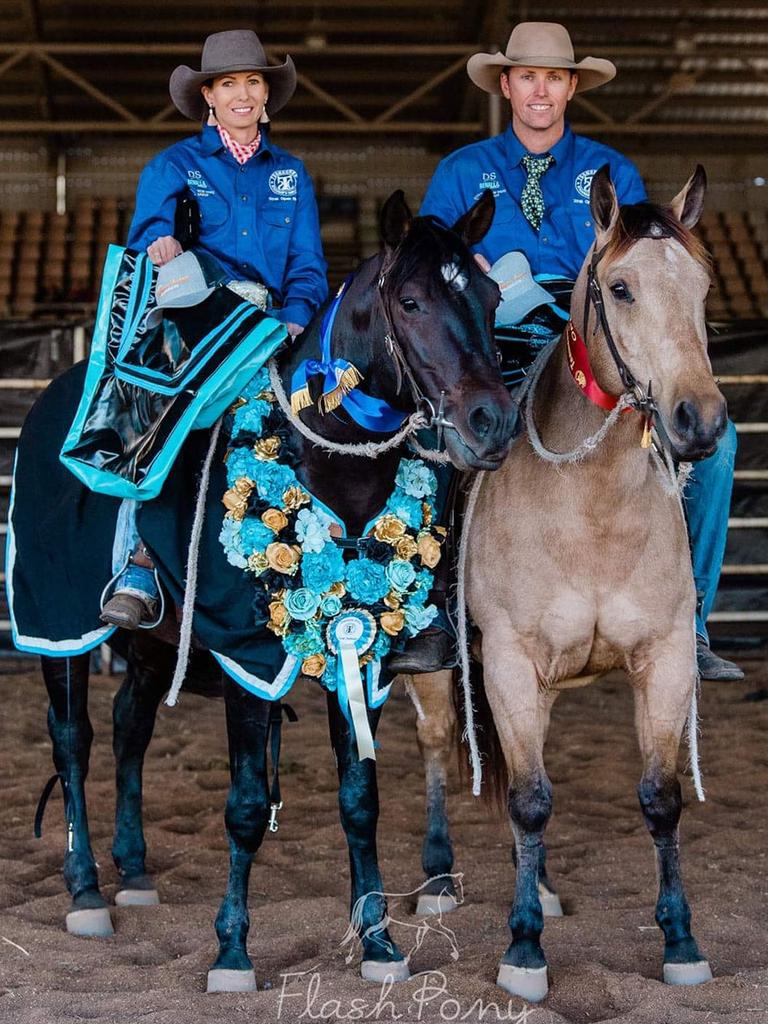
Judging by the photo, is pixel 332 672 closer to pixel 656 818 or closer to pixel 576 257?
pixel 656 818

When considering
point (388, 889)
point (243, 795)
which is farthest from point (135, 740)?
point (243, 795)

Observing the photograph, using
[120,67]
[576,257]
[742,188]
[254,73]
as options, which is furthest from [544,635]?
[742,188]

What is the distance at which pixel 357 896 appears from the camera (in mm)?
3451

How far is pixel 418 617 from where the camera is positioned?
3.46 m

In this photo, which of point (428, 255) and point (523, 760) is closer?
point (428, 255)

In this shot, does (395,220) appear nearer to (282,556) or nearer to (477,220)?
(477,220)

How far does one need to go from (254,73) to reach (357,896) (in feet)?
7.80

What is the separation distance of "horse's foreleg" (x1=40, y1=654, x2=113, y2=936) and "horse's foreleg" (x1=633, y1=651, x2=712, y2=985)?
1675mm

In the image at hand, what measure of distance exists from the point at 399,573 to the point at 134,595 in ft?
2.44

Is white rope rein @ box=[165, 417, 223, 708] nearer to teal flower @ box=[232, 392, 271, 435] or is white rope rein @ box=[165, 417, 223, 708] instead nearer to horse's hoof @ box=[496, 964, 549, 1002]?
teal flower @ box=[232, 392, 271, 435]

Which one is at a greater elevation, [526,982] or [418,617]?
[418,617]

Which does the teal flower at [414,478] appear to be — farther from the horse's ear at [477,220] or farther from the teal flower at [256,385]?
the horse's ear at [477,220]

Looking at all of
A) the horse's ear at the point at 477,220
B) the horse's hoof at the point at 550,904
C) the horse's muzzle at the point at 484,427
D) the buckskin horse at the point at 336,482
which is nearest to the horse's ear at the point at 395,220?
the buckskin horse at the point at 336,482

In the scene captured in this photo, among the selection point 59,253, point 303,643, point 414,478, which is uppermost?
point 59,253
